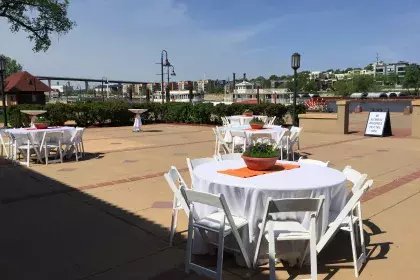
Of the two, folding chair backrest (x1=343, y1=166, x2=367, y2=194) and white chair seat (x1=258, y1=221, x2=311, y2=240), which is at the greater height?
folding chair backrest (x1=343, y1=166, x2=367, y2=194)

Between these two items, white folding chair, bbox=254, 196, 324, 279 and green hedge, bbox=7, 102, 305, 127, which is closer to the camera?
white folding chair, bbox=254, 196, 324, 279

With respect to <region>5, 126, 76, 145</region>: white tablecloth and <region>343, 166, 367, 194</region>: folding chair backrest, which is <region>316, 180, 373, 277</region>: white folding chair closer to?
<region>343, 166, 367, 194</region>: folding chair backrest

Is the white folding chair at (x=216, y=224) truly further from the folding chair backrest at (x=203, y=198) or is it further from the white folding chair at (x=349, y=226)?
the white folding chair at (x=349, y=226)

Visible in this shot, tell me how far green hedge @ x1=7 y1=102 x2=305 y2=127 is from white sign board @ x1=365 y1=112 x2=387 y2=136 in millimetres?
3883

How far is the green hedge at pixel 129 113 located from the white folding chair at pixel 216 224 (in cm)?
1421

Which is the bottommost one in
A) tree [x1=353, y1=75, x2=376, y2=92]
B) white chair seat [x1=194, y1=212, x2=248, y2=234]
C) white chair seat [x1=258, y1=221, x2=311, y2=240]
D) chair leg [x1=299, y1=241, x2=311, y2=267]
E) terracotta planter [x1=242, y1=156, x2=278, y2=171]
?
chair leg [x1=299, y1=241, x2=311, y2=267]

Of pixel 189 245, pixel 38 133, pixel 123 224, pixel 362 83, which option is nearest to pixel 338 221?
pixel 189 245

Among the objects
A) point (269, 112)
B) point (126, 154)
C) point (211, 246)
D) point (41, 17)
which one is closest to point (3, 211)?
point (211, 246)

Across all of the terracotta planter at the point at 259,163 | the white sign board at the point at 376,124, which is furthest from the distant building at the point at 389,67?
the terracotta planter at the point at 259,163

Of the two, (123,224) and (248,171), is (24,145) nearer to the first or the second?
(123,224)

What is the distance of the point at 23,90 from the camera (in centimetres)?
4375

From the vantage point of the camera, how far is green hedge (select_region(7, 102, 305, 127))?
56.6 feet

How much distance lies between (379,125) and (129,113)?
40.5ft

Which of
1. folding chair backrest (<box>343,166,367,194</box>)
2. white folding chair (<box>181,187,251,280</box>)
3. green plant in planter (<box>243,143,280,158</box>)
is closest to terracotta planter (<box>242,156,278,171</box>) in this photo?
green plant in planter (<box>243,143,280,158</box>)
